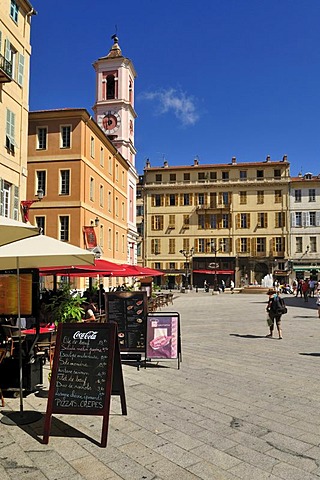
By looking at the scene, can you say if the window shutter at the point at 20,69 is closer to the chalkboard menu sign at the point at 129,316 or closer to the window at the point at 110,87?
the chalkboard menu sign at the point at 129,316

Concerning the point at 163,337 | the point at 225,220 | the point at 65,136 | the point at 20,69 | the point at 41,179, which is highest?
the point at 20,69

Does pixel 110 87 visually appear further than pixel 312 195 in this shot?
No

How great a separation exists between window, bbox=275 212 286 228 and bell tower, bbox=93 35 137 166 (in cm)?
2571

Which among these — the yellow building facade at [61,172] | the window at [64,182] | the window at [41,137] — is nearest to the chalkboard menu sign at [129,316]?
the yellow building facade at [61,172]

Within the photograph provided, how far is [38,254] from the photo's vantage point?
6.04 metres

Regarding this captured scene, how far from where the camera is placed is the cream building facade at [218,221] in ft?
194

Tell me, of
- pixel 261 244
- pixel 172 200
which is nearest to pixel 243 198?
pixel 261 244

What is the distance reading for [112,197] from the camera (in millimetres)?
37312

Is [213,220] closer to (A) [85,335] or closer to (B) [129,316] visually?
(B) [129,316]

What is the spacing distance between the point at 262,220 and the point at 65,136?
3731 centimetres

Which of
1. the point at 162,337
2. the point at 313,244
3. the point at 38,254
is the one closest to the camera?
the point at 38,254

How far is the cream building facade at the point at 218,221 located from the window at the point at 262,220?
0.45ft

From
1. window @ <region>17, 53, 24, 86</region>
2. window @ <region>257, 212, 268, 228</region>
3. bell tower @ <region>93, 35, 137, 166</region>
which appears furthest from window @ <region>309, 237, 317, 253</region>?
window @ <region>17, 53, 24, 86</region>

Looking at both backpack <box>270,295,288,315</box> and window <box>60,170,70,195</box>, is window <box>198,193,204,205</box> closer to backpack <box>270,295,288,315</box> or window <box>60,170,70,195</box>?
window <box>60,170,70,195</box>
